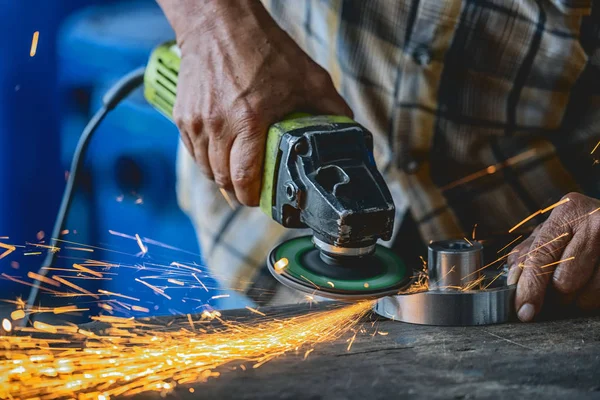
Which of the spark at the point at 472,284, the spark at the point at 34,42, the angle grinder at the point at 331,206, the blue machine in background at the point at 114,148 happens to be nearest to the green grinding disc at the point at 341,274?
the angle grinder at the point at 331,206

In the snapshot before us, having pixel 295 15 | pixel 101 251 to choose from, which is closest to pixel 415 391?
pixel 295 15

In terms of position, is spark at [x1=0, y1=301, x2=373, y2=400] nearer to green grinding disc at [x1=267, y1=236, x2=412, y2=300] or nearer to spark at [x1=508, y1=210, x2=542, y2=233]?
green grinding disc at [x1=267, y1=236, x2=412, y2=300]

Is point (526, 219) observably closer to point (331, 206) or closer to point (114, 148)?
point (331, 206)

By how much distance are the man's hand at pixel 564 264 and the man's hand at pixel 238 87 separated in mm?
505

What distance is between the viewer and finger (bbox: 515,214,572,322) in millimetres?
1522

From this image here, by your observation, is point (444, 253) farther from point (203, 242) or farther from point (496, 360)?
point (203, 242)

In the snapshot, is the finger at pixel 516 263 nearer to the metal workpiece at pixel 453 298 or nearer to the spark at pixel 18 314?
the metal workpiece at pixel 453 298

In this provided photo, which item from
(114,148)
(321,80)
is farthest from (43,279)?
(321,80)

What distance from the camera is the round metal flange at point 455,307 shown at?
4.89 ft

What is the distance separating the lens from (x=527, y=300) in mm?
1521

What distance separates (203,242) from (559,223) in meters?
1.16

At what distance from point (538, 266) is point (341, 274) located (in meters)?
0.42

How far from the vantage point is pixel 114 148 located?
2.86m

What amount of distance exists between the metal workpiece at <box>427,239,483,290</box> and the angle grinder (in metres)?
0.06
